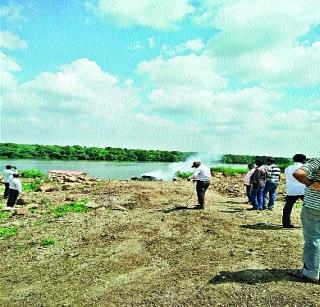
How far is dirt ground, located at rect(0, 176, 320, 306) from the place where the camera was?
6.72 meters

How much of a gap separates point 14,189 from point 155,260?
9.48 metres

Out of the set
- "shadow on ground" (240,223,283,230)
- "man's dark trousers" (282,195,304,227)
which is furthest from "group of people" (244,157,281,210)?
"man's dark trousers" (282,195,304,227)

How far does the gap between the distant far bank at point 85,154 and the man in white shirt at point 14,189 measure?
68.0 m

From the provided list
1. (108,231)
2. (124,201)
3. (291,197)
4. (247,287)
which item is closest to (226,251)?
(247,287)

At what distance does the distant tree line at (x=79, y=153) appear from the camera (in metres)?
86.1

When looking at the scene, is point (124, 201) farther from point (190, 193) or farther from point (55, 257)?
point (55, 257)

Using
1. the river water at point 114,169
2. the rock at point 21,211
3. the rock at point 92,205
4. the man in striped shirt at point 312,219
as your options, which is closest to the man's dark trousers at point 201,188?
the rock at point 92,205

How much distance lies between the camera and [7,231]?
479 inches

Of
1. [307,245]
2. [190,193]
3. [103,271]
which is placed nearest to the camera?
[307,245]

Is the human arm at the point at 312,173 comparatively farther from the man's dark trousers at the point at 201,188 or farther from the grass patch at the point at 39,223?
the grass patch at the point at 39,223

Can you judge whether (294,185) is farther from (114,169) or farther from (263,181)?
(114,169)

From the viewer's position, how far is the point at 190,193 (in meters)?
20.4

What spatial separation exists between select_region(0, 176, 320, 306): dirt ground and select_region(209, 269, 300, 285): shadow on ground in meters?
0.02

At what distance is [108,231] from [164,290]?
4.69 meters
